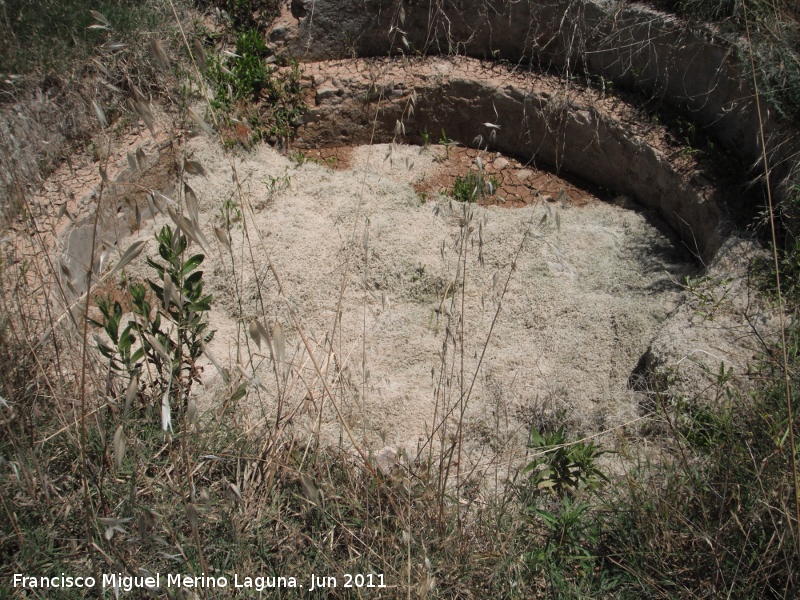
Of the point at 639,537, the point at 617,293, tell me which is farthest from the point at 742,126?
the point at 639,537

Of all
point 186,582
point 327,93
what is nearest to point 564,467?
point 186,582

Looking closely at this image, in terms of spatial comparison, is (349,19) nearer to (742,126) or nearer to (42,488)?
(742,126)

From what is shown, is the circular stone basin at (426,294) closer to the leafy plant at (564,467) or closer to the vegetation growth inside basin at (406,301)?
the vegetation growth inside basin at (406,301)

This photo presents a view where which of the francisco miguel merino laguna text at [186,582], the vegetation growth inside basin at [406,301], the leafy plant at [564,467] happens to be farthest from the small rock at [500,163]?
the francisco miguel merino laguna text at [186,582]

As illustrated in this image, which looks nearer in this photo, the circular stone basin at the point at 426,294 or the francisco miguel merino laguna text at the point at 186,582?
the francisco miguel merino laguna text at the point at 186,582

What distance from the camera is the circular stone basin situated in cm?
311

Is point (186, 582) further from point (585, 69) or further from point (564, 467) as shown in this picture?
point (585, 69)

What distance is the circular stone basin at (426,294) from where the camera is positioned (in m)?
3.11

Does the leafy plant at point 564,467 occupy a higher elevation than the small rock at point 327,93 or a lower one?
lower

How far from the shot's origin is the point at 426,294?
3.76 metres

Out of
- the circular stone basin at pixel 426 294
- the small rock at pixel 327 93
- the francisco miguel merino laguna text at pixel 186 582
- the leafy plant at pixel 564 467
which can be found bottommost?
the francisco miguel merino laguna text at pixel 186 582

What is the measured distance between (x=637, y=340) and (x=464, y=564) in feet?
5.77

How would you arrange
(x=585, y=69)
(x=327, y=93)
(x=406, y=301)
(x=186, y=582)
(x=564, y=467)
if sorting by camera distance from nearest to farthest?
(x=186, y=582)
(x=564, y=467)
(x=406, y=301)
(x=585, y=69)
(x=327, y=93)

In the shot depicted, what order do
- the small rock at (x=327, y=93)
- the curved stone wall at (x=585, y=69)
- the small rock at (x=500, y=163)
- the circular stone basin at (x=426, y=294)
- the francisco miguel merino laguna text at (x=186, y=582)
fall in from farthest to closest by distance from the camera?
1. the small rock at (x=327, y=93)
2. the small rock at (x=500, y=163)
3. the curved stone wall at (x=585, y=69)
4. the circular stone basin at (x=426, y=294)
5. the francisco miguel merino laguna text at (x=186, y=582)
